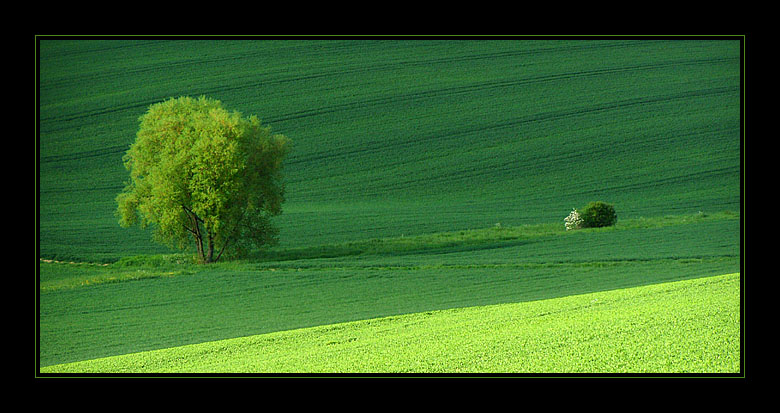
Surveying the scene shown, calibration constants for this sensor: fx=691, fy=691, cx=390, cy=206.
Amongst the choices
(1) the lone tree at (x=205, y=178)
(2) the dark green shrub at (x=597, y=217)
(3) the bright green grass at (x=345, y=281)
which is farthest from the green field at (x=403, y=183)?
(1) the lone tree at (x=205, y=178)

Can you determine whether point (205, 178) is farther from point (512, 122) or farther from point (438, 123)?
point (512, 122)

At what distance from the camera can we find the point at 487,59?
52.5 m

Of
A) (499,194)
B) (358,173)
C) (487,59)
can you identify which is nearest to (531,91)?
(487,59)

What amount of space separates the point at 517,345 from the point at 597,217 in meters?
23.7

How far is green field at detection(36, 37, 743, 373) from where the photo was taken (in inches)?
722

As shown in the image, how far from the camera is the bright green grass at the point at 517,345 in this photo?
915 centimetres

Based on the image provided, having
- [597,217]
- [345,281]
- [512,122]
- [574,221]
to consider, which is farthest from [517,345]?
[512,122]

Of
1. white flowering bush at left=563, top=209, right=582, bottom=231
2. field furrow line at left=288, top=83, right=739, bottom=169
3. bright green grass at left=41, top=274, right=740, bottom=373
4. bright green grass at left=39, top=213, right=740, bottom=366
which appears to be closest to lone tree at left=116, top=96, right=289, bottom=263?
bright green grass at left=39, top=213, right=740, bottom=366

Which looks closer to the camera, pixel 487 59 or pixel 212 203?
pixel 212 203

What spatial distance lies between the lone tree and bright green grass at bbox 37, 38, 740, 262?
25.0 ft

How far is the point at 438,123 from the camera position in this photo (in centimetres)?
5012
